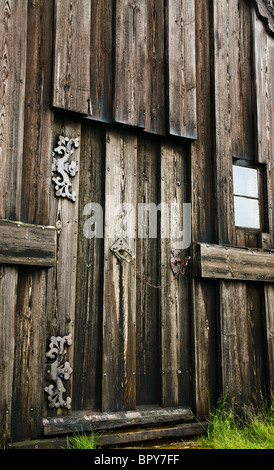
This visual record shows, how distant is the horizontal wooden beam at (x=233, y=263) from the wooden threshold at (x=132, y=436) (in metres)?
1.29

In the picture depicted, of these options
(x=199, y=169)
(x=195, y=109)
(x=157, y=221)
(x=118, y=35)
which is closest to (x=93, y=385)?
(x=157, y=221)

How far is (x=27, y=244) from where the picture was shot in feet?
10.2

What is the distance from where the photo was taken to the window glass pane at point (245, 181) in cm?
448

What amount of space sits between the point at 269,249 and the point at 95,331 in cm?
200

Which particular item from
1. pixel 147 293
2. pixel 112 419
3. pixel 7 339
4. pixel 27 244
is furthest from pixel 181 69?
pixel 112 419

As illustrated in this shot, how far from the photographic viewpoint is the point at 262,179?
4.63m

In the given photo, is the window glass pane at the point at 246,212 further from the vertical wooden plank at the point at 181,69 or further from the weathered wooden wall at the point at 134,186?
the vertical wooden plank at the point at 181,69

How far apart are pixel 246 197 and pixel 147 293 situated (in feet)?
5.04

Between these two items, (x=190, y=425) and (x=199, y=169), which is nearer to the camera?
(x=190, y=425)

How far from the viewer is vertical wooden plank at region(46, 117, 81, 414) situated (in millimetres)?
3287

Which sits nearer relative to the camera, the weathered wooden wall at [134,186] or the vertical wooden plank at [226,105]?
the weathered wooden wall at [134,186]

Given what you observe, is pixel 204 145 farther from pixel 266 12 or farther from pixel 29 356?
pixel 29 356

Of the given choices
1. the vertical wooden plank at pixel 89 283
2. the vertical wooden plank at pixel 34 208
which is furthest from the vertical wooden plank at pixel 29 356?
the vertical wooden plank at pixel 89 283

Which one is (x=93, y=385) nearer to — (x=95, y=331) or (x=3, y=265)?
(x=95, y=331)
